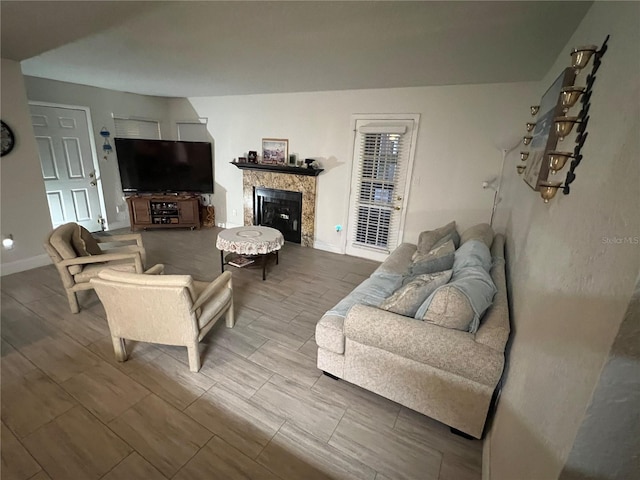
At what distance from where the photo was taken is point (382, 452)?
1592mm

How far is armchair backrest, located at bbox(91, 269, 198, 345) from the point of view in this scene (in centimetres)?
178

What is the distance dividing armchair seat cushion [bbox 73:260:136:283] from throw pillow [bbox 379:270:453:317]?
2364 millimetres

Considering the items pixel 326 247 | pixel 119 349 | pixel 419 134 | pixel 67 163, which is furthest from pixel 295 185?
pixel 67 163

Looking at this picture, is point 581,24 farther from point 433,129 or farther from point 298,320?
point 298,320

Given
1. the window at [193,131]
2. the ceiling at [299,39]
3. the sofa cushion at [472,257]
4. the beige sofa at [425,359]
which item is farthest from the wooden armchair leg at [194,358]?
the window at [193,131]

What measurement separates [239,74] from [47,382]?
136 inches

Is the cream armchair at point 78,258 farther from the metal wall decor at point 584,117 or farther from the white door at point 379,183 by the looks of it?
the metal wall decor at point 584,117

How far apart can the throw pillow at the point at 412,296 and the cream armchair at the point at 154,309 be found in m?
1.29

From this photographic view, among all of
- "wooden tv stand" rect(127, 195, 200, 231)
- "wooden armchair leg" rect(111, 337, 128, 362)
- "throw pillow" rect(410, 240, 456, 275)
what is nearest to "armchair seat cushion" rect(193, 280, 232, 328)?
"wooden armchair leg" rect(111, 337, 128, 362)

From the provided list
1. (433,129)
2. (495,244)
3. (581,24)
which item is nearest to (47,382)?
(495,244)

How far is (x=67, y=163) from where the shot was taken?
4574mm

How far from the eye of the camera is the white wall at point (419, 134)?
338cm

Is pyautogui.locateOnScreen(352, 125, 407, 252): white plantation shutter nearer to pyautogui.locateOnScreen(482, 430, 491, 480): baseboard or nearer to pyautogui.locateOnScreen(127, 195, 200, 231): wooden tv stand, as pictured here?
pyautogui.locateOnScreen(482, 430, 491, 480): baseboard

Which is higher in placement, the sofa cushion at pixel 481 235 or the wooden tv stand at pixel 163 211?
the sofa cushion at pixel 481 235
